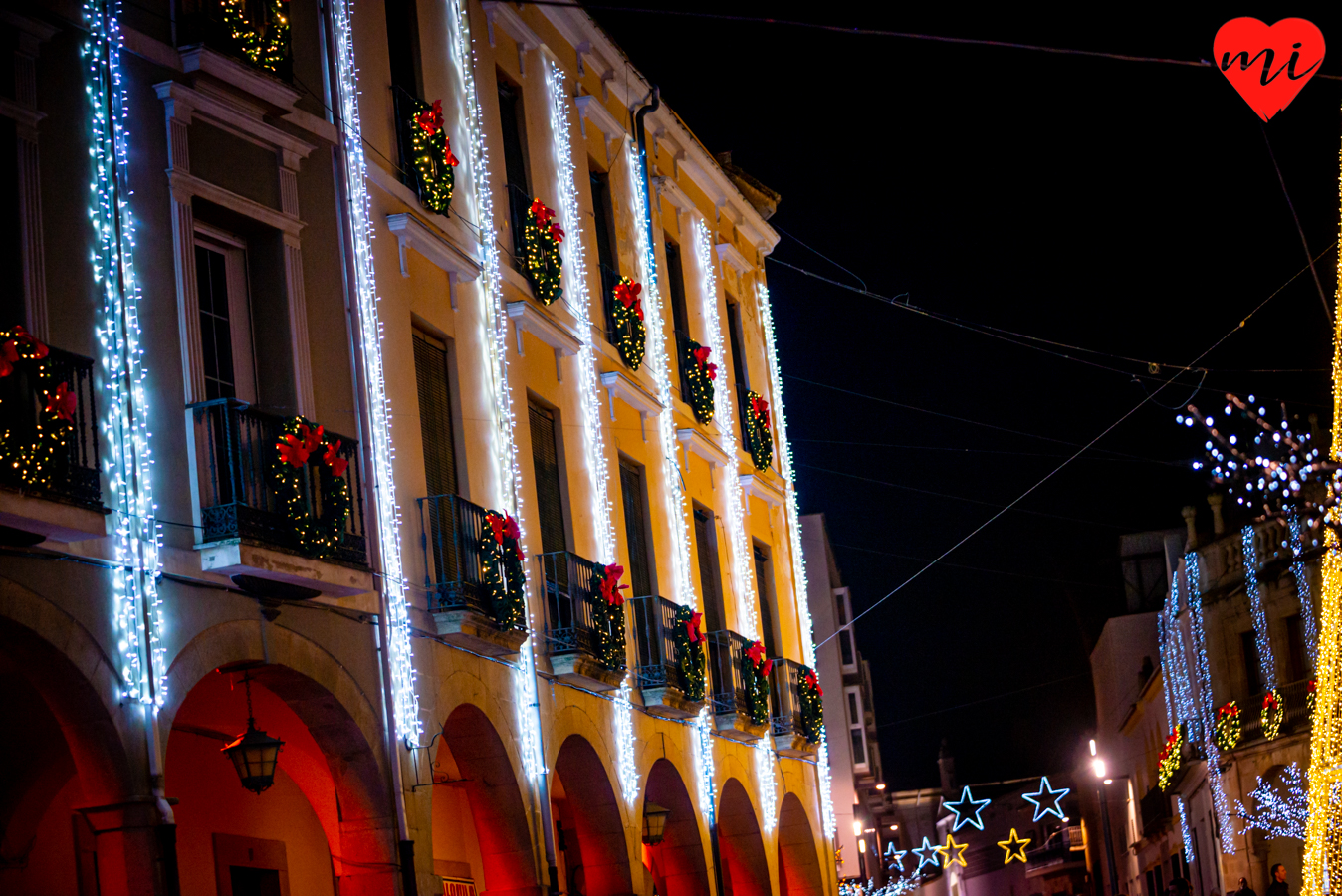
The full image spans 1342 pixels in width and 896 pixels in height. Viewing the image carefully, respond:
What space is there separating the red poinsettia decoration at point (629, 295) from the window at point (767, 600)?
5497mm

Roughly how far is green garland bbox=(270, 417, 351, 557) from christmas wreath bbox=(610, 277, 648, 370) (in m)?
7.13

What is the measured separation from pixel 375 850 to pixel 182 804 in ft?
5.77

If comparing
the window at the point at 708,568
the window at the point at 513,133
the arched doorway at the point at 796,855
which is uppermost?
the window at the point at 513,133

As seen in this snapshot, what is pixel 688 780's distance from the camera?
18328 millimetres

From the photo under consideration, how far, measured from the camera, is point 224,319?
1148 cm

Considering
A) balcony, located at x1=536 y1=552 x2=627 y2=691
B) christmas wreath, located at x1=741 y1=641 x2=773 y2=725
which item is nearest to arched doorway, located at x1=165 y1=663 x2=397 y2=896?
balcony, located at x1=536 y1=552 x2=627 y2=691

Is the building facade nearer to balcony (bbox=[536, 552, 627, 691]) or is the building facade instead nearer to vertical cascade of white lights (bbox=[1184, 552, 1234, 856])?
balcony (bbox=[536, 552, 627, 691])

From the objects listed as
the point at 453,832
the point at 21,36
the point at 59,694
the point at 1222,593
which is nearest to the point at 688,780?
the point at 453,832

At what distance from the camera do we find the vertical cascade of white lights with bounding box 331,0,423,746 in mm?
12211

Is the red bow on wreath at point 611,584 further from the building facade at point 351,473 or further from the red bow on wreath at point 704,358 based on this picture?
the red bow on wreath at point 704,358

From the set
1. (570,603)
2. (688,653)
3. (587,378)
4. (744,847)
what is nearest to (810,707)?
(744,847)

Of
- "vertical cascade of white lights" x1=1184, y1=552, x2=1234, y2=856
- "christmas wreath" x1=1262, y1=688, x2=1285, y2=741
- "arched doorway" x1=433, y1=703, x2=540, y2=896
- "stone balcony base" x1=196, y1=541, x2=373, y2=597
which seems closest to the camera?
"stone balcony base" x1=196, y1=541, x2=373, y2=597

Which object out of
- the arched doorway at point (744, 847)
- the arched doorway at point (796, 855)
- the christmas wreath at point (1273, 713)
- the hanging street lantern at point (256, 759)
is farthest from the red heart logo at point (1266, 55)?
the christmas wreath at point (1273, 713)

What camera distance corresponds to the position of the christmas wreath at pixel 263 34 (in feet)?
37.2
